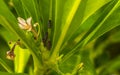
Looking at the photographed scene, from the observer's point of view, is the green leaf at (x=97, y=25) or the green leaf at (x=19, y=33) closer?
the green leaf at (x=19, y=33)

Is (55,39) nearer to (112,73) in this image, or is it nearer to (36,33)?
(36,33)

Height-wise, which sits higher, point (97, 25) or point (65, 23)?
point (65, 23)

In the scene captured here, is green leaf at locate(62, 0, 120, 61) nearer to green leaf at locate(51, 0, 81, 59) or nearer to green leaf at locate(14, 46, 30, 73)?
green leaf at locate(51, 0, 81, 59)

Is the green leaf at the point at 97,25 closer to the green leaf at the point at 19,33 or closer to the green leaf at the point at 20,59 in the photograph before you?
the green leaf at the point at 19,33

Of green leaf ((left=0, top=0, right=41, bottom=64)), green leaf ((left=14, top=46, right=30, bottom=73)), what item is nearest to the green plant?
green leaf ((left=0, top=0, right=41, bottom=64))

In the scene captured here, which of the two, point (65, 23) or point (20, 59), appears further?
point (20, 59)

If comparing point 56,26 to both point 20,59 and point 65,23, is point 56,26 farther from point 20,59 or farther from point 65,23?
point 20,59

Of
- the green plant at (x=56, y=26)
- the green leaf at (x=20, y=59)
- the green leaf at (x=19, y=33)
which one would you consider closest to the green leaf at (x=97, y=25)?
the green plant at (x=56, y=26)

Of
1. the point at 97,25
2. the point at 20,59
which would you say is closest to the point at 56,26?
the point at 97,25

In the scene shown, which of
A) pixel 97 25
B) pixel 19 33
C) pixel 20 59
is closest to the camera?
pixel 19 33

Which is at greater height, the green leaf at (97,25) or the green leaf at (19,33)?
the green leaf at (19,33)

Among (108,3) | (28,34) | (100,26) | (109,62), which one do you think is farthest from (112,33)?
(28,34)
